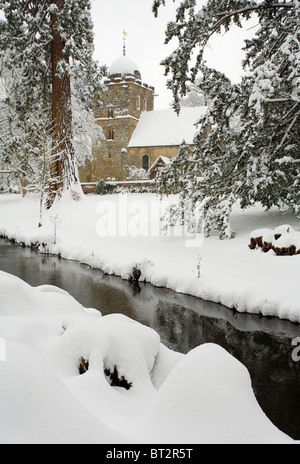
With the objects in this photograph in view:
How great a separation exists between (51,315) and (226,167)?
10.6 m

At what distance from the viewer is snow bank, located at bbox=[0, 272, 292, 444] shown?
2232 millimetres

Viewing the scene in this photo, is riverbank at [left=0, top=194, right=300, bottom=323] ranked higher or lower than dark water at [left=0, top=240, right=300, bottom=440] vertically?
higher

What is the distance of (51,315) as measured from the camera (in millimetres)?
5992

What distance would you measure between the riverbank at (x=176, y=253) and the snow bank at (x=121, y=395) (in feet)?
17.2

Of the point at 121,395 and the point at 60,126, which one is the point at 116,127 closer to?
the point at 60,126

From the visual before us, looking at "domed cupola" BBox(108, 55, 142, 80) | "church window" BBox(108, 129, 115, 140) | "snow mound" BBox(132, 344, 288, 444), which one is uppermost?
"domed cupola" BBox(108, 55, 142, 80)

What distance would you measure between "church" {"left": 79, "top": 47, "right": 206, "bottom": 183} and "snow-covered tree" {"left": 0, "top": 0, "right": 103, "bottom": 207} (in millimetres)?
23871

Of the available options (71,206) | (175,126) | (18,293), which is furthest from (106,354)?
(175,126)

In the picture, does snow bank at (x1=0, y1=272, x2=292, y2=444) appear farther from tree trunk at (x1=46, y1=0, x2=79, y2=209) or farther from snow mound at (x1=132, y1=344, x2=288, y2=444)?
tree trunk at (x1=46, y1=0, x2=79, y2=209)

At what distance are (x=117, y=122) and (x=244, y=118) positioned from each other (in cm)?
3709

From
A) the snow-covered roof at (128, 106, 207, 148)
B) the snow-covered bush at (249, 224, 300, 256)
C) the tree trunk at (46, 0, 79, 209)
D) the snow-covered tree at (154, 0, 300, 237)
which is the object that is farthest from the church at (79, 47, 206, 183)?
the snow-covered bush at (249, 224, 300, 256)

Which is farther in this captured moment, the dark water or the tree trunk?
the tree trunk

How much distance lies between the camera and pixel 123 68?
163 feet
